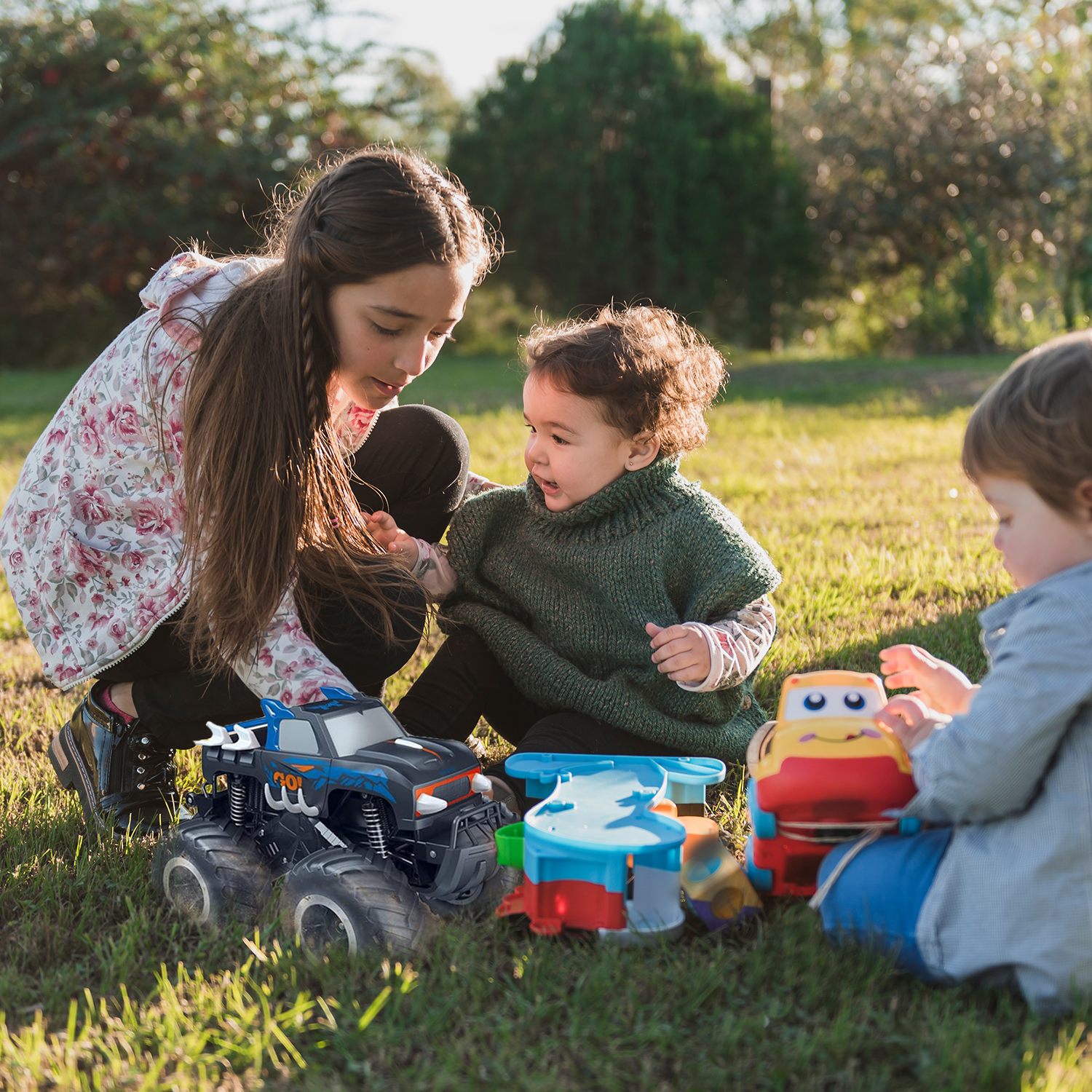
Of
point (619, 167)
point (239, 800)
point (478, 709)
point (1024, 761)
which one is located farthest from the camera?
point (619, 167)

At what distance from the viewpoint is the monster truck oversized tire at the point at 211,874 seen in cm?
184

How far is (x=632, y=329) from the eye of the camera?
8.04 ft

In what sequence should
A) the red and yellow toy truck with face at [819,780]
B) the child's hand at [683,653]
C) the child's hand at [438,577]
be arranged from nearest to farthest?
1. the red and yellow toy truck with face at [819,780]
2. the child's hand at [683,653]
3. the child's hand at [438,577]

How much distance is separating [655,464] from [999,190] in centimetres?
1216

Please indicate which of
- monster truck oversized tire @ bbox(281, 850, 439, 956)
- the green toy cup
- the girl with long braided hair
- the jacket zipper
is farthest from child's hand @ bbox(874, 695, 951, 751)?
the jacket zipper

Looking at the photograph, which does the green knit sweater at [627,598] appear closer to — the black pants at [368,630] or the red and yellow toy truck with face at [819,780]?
the black pants at [368,630]

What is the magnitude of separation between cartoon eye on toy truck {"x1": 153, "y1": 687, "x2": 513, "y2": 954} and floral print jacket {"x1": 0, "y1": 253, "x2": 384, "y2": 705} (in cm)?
54

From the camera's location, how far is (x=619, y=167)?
12578 millimetres

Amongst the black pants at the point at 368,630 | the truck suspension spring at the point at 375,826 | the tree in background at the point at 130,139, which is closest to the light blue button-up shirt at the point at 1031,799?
the truck suspension spring at the point at 375,826

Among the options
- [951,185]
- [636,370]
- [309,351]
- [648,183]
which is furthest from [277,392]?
[951,185]

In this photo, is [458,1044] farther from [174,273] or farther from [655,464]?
[174,273]

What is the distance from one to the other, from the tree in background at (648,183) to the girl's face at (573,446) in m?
9.94

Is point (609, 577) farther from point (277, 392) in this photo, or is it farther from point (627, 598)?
point (277, 392)

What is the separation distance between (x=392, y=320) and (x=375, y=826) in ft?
3.39
